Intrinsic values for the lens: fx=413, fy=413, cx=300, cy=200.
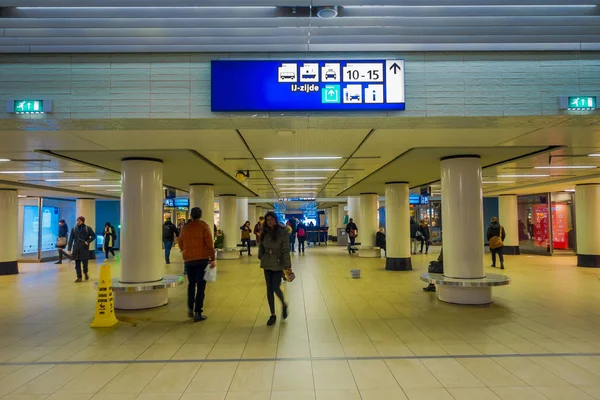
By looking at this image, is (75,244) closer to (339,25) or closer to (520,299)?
(339,25)

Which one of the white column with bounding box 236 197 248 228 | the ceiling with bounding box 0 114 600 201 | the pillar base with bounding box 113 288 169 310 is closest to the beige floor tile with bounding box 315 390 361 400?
the ceiling with bounding box 0 114 600 201

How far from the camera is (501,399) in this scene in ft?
12.2

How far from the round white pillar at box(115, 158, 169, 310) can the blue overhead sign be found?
3743 millimetres

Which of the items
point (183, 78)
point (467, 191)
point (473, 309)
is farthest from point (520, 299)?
point (183, 78)

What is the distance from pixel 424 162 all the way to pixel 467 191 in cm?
148

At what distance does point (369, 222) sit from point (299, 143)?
13.2 metres

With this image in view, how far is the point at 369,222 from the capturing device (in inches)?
783

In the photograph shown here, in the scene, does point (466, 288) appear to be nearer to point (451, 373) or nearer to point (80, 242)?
point (451, 373)

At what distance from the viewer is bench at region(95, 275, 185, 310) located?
24.9ft

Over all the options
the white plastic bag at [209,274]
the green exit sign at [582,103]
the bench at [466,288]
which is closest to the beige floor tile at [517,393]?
the green exit sign at [582,103]

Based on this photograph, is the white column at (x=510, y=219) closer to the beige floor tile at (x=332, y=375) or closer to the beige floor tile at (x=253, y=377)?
the beige floor tile at (x=332, y=375)

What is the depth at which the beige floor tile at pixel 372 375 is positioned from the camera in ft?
13.3

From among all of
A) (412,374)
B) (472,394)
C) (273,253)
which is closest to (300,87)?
(273,253)

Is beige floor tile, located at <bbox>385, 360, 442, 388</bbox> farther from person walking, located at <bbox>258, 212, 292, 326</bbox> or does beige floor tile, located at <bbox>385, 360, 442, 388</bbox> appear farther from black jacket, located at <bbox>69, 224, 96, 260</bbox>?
black jacket, located at <bbox>69, 224, 96, 260</bbox>
